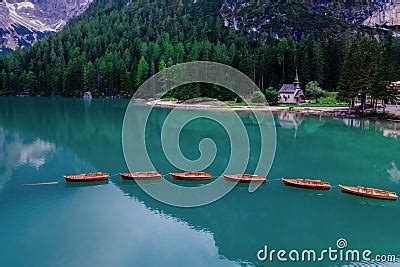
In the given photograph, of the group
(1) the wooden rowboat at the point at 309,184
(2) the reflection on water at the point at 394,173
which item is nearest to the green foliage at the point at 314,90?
(2) the reflection on water at the point at 394,173

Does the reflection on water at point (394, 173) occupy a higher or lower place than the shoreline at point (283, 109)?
lower

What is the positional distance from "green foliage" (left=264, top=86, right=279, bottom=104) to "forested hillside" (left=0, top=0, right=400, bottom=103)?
9.84 meters

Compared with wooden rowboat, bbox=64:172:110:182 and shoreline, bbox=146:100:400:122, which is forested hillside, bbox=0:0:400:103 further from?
wooden rowboat, bbox=64:172:110:182

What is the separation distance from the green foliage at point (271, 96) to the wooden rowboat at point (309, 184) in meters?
60.2

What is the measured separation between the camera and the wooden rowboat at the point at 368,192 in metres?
29.5

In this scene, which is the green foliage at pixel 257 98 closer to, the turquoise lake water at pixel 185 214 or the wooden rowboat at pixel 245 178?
the turquoise lake water at pixel 185 214

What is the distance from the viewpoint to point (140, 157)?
144 ft

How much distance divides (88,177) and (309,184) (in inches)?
693

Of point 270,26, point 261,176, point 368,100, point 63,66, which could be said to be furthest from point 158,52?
point 261,176

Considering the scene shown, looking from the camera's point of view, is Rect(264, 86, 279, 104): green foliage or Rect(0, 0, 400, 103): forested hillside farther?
Rect(0, 0, 400, 103): forested hillside

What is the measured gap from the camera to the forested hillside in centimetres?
10175

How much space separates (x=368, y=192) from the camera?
30.0 metres

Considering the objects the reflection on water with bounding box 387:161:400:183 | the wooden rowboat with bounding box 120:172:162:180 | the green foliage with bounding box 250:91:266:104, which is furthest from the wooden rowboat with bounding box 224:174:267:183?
the green foliage with bounding box 250:91:266:104

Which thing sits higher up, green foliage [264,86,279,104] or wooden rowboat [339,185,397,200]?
green foliage [264,86,279,104]
